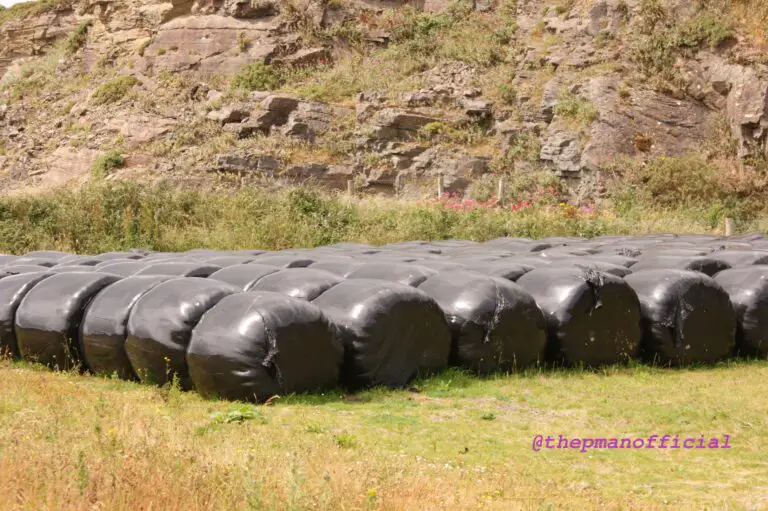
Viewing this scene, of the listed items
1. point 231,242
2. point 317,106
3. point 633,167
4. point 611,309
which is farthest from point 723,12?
point 611,309

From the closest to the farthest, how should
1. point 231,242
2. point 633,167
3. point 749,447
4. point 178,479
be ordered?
point 178,479
point 749,447
point 231,242
point 633,167

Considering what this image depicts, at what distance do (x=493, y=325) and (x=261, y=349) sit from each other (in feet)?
6.76

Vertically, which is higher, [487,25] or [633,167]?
[487,25]

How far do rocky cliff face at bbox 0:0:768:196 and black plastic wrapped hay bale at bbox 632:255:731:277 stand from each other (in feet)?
47.8

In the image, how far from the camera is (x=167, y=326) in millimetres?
5852

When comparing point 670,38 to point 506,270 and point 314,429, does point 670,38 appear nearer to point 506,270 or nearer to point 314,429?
point 506,270

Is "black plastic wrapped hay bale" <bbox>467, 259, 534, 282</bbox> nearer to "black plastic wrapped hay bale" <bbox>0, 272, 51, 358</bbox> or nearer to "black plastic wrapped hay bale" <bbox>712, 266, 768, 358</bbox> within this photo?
"black plastic wrapped hay bale" <bbox>712, 266, 768, 358</bbox>

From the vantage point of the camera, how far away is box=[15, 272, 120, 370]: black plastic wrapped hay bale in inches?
266

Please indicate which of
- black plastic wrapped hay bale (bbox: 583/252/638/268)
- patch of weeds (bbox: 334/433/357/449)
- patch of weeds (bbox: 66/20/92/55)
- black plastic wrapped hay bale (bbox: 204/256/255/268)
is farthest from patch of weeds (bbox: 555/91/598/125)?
patch of weeds (bbox: 66/20/92/55)

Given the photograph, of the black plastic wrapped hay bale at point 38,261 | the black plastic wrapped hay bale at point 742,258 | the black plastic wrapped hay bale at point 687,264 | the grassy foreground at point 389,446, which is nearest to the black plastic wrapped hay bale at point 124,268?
the grassy foreground at point 389,446

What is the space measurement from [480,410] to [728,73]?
2229 cm

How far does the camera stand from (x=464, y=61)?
2859 cm

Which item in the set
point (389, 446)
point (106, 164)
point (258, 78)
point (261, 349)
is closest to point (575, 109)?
point (258, 78)

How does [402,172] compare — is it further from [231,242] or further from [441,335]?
[441,335]
